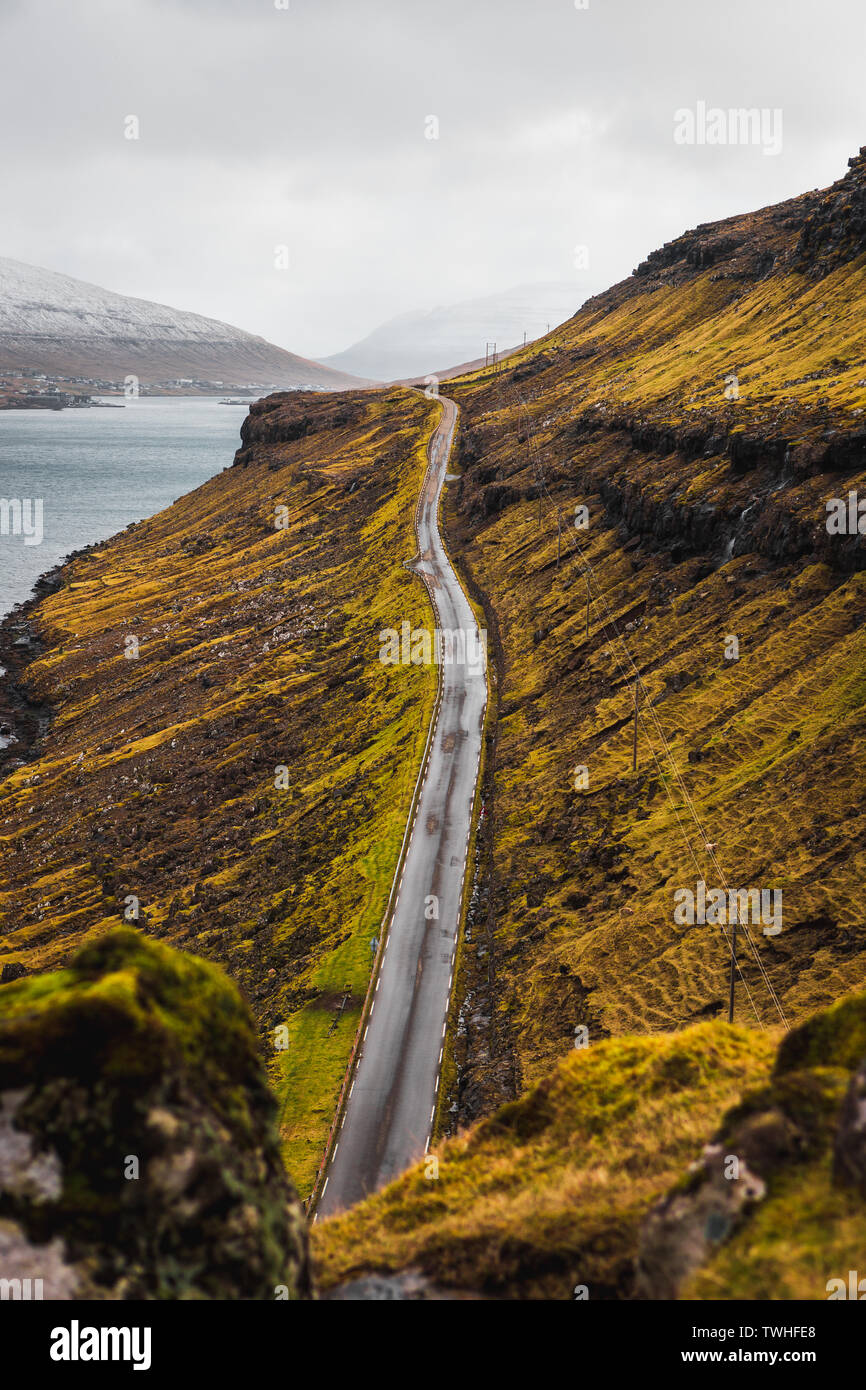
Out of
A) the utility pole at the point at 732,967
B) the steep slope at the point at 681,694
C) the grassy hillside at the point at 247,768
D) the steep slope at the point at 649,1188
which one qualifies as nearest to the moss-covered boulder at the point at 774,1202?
the steep slope at the point at 649,1188

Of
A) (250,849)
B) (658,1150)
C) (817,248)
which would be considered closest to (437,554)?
(250,849)

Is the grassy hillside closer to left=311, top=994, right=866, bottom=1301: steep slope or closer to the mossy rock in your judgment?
left=311, top=994, right=866, bottom=1301: steep slope

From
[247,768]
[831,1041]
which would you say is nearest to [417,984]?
[831,1041]

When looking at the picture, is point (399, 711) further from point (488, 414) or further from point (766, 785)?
point (488, 414)

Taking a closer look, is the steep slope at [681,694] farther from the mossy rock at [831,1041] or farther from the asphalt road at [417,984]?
the mossy rock at [831,1041]

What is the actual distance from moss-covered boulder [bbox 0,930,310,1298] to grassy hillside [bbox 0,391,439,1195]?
24.1 metres

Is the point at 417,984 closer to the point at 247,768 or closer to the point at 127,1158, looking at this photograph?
the point at 127,1158

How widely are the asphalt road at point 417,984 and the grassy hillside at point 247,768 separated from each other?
1294 millimetres

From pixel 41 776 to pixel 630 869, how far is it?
5634cm

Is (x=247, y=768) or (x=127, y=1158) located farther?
(x=247, y=768)

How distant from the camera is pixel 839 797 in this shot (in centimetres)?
4209

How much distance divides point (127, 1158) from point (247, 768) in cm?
6429

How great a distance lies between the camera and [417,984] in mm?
43531

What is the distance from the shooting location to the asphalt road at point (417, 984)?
34312 mm
